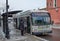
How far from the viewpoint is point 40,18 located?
25.2m

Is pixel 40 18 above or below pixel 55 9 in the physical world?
below

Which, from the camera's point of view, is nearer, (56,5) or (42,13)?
(42,13)

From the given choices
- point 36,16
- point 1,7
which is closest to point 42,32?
point 36,16

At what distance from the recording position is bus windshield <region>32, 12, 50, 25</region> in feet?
81.3

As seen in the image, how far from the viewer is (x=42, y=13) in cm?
2550

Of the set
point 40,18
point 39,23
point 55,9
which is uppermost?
point 55,9

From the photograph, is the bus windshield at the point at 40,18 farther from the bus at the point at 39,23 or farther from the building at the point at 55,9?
the building at the point at 55,9

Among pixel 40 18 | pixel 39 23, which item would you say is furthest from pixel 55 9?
pixel 39 23

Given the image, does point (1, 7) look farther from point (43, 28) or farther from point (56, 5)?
point (43, 28)

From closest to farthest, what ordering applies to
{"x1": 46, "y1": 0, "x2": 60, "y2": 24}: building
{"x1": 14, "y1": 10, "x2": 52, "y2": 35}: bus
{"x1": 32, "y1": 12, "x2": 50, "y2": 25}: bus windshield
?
1. {"x1": 14, "y1": 10, "x2": 52, "y2": 35}: bus
2. {"x1": 32, "y1": 12, "x2": 50, "y2": 25}: bus windshield
3. {"x1": 46, "y1": 0, "x2": 60, "y2": 24}: building

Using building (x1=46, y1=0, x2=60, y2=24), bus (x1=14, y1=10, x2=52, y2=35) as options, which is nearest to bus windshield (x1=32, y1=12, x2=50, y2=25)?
bus (x1=14, y1=10, x2=52, y2=35)

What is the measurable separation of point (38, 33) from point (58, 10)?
Answer: 31.5 metres

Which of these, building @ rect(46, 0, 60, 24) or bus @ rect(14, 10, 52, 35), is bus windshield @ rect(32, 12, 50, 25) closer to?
bus @ rect(14, 10, 52, 35)

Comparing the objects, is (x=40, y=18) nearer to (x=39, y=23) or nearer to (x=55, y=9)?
(x=39, y=23)
